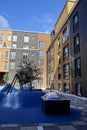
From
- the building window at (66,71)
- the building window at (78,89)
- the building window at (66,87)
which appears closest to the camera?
the building window at (78,89)

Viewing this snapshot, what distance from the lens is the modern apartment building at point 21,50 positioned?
41250 millimetres

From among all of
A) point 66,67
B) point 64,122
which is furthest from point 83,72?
point 64,122

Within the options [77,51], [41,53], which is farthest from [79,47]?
[41,53]

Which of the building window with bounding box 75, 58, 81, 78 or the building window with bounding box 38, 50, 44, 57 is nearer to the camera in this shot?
the building window with bounding box 75, 58, 81, 78

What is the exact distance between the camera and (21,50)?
4303cm

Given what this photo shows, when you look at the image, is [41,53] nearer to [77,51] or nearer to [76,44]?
[76,44]

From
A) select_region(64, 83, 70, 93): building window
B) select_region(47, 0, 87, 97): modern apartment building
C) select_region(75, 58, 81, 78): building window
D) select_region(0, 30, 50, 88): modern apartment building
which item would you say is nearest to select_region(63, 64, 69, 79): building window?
select_region(47, 0, 87, 97): modern apartment building

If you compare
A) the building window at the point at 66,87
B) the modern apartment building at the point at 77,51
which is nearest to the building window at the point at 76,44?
the modern apartment building at the point at 77,51

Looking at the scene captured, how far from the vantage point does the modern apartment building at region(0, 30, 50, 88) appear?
4125 cm

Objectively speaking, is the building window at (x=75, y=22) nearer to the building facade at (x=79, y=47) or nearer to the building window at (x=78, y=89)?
the building facade at (x=79, y=47)

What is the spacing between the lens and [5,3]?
1359 centimetres

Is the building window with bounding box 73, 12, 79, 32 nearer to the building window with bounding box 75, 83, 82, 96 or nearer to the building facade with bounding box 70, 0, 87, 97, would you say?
the building facade with bounding box 70, 0, 87, 97

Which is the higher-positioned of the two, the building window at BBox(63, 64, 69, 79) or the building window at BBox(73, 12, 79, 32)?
the building window at BBox(73, 12, 79, 32)

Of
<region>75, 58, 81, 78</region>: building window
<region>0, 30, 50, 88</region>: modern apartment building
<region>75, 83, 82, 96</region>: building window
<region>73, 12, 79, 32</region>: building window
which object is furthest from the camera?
<region>0, 30, 50, 88</region>: modern apartment building
